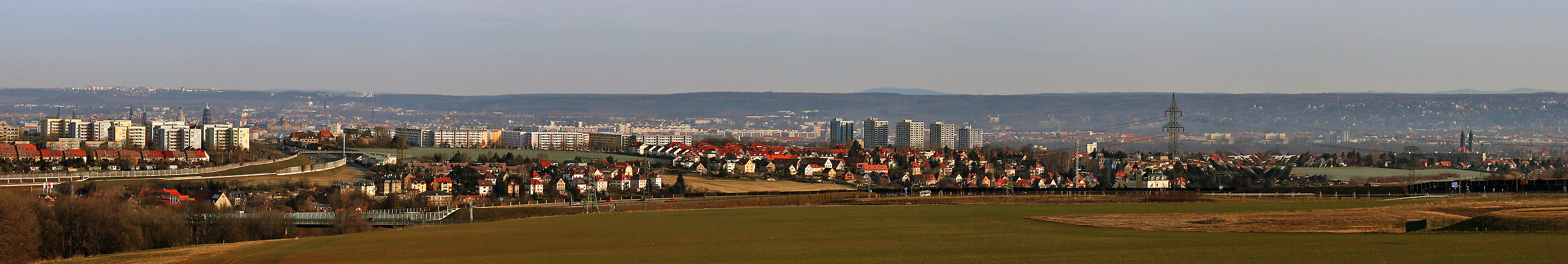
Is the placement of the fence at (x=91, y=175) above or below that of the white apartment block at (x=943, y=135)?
below

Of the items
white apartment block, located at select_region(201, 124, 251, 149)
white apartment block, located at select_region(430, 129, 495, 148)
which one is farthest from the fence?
white apartment block, located at select_region(430, 129, 495, 148)

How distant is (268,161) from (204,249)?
4973 cm

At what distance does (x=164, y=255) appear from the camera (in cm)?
2956

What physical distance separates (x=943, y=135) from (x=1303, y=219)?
135984mm

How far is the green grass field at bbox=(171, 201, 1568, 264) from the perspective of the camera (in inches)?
761

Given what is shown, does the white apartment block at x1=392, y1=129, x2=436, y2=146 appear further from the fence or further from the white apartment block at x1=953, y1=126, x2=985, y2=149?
the fence

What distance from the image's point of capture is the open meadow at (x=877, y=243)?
19.4 metres

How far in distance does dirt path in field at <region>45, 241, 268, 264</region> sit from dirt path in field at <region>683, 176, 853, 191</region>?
3187 centimetres

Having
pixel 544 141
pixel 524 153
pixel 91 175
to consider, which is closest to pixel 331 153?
pixel 524 153

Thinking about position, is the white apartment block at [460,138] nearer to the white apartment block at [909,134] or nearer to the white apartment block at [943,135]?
the white apartment block at [909,134]

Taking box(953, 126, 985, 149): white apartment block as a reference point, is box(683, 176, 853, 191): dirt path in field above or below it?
below

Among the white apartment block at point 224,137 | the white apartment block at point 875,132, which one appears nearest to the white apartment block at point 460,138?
the white apartment block at point 224,137

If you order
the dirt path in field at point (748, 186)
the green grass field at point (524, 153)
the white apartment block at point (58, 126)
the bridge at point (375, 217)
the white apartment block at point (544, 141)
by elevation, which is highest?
the white apartment block at point (58, 126)

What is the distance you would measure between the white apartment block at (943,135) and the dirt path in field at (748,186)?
89.2 meters
